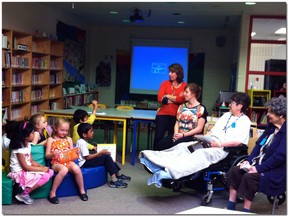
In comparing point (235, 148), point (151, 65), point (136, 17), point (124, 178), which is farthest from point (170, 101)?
point (151, 65)

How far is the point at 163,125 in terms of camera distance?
527cm

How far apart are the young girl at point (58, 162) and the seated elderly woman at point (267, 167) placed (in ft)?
4.85

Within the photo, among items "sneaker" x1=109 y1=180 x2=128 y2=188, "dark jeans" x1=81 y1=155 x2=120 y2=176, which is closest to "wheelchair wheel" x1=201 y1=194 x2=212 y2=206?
"sneaker" x1=109 y1=180 x2=128 y2=188

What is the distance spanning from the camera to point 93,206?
391cm

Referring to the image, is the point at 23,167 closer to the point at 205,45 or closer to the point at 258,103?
the point at 258,103

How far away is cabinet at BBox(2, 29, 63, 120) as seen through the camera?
21.1 feet

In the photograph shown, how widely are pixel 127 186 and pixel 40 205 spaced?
1113mm

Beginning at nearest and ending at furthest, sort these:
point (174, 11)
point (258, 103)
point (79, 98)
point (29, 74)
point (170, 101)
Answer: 1. point (170, 101)
2. point (29, 74)
3. point (258, 103)
4. point (174, 11)
5. point (79, 98)

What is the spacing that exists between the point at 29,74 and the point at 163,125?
309 centimetres

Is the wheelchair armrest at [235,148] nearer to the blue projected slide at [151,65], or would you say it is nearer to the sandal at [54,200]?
the sandal at [54,200]

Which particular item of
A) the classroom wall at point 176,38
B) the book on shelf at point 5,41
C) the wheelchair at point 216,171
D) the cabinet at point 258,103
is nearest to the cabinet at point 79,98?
the classroom wall at point 176,38

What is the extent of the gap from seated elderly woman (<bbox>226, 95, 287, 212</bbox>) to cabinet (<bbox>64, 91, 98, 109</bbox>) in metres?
5.93

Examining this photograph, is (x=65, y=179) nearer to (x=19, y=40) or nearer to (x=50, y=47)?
(x=19, y=40)

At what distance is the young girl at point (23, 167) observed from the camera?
3.77 metres
